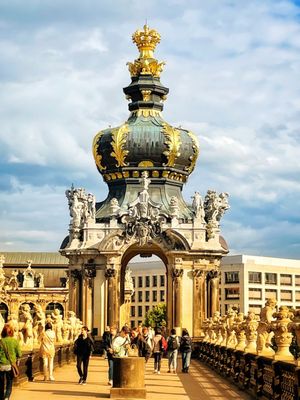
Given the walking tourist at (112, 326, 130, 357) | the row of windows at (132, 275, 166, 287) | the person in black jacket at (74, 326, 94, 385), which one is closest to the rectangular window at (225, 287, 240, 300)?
the row of windows at (132, 275, 166, 287)

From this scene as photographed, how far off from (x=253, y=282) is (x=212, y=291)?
77900 mm

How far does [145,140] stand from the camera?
65.0 m

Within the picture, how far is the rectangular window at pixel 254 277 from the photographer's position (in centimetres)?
13712

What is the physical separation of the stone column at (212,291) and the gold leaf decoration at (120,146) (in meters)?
9.77

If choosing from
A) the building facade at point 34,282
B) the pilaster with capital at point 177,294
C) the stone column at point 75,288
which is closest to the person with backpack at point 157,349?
the pilaster with capital at point 177,294

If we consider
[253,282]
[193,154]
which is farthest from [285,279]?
[193,154]

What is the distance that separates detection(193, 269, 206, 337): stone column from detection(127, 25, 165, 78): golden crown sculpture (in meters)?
15.6

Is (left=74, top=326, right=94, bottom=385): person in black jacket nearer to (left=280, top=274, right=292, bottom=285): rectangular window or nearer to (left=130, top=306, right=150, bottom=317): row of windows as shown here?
(left=280, top=274, right=292, bottom=285): rectangular window

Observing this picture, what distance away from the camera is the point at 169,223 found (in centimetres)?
6028

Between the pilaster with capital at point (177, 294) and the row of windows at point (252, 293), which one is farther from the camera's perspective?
the row of windows at point (252, 293)

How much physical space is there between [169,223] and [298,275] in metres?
89.7

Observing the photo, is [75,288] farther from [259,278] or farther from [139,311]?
[139,311]

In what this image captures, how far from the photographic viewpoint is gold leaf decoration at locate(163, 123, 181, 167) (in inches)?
2552

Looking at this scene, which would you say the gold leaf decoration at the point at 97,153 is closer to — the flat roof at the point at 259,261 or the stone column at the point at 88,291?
the stone column at the point at 88,291
